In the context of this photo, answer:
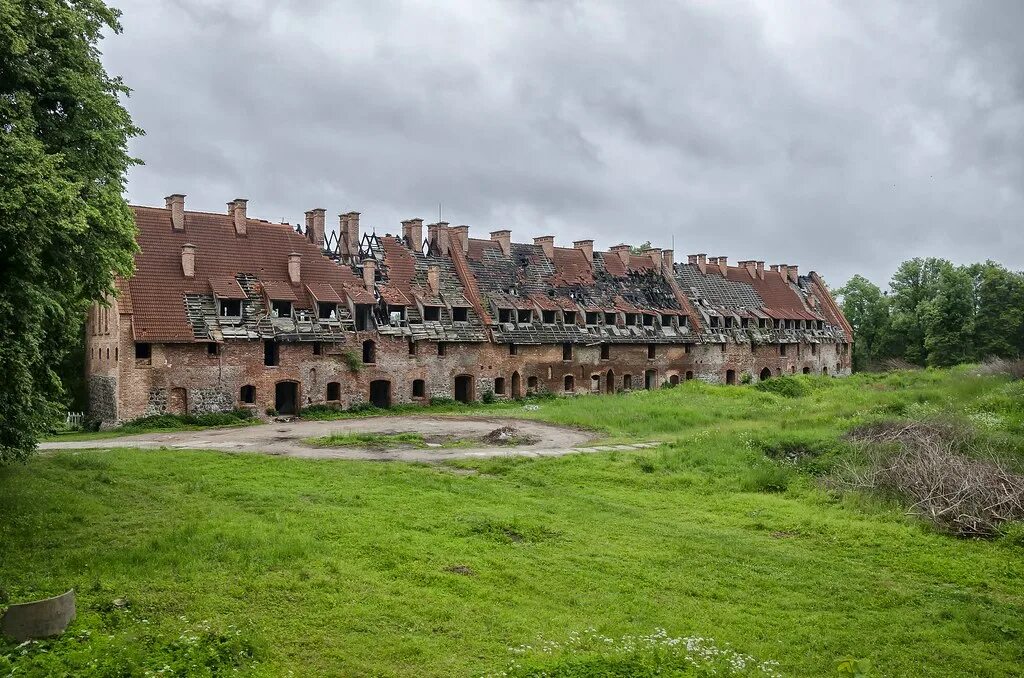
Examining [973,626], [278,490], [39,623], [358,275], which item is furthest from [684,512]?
[358,275]

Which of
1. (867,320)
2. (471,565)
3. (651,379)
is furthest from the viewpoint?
(867,320)

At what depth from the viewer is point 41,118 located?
15.9m

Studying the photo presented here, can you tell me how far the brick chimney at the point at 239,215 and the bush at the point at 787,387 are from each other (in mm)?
33364

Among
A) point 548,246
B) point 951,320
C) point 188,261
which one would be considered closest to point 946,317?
point 951,320

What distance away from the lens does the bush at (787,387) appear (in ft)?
168

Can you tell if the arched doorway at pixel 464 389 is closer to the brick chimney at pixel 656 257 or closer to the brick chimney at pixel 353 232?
the brick chimney at pixel 353 232

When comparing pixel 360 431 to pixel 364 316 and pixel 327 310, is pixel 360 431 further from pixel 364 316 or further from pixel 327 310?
pixel 364 316

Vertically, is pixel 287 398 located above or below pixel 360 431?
above

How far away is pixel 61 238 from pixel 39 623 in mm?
6942

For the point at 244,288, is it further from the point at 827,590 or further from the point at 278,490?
the point at 827,590

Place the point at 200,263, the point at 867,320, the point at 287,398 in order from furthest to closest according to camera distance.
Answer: the point at 867,320 → the point at 287,398 → the point at 200,263

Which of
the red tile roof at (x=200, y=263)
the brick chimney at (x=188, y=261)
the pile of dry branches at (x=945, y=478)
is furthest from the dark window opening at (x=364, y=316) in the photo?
the pile of dry branches at (x=945, y=478)

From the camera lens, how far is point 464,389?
4738 centimetres

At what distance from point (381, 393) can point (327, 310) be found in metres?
5.52
